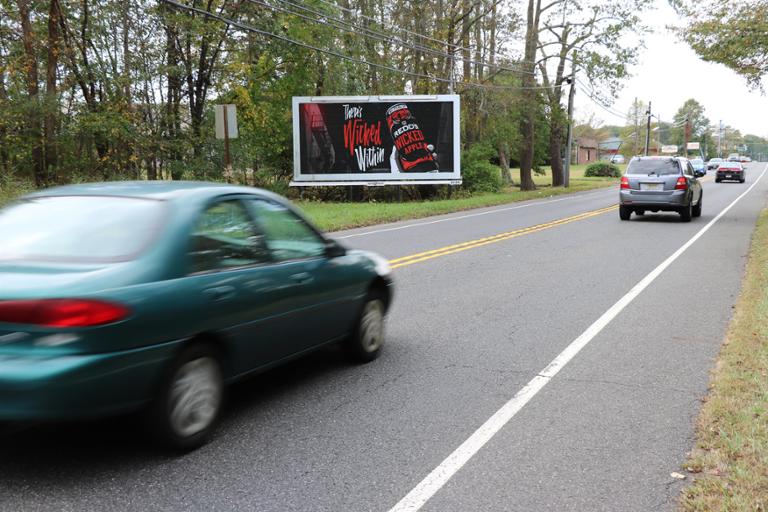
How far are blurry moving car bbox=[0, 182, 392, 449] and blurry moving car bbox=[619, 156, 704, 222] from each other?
15218 millimetres

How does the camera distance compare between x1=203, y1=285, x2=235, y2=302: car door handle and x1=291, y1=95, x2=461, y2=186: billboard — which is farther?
x1=291, y1=95, x2=461, y2=186: billboard

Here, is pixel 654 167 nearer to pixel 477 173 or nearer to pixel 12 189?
pixel 12 189

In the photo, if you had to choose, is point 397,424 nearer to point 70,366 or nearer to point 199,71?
point 70,366

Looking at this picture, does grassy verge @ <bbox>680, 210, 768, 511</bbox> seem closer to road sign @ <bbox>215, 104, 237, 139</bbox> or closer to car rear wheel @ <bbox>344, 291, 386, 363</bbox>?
car rear wheel @ <bbox>344, 291, 386, 363</bbox>

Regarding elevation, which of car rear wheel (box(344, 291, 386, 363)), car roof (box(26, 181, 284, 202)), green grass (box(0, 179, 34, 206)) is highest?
car roof (box(26, 181, 284, 202))

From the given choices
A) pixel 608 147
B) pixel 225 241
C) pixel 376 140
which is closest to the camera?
pixel 225 241

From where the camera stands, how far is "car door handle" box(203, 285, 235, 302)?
13.3 ft

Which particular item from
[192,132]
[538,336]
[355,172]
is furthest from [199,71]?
[538,336]

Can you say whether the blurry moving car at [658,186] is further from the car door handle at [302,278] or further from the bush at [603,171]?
the bush at [603,171]

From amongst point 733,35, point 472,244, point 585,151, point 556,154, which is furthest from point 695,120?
point 472,244

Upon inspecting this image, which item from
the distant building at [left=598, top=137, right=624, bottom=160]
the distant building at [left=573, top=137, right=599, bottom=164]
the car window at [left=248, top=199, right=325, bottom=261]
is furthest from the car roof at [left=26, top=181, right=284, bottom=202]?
the distant building at [left=598, top=137, right=624, bottom=160]

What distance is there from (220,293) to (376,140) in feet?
89.1

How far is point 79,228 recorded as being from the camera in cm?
399

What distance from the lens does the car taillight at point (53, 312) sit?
3398 mm
